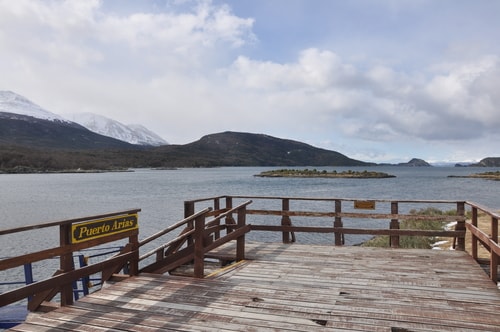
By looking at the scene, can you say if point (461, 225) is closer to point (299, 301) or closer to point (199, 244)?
point (299, 301)

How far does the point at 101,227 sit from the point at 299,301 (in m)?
3.50

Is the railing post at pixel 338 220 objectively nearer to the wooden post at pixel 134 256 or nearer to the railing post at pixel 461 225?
the railing post at pixel 461 225

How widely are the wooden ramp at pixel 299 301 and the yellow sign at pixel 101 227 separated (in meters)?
0.92

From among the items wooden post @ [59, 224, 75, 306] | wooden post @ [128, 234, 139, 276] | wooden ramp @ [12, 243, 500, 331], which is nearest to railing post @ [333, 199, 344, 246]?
wooden ramp @ [12, 243, 500, 331]

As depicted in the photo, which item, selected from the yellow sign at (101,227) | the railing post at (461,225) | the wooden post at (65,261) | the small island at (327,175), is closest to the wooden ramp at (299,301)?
the wooden post at (65,261)

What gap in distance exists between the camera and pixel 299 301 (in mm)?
6047

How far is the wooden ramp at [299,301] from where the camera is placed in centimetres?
511

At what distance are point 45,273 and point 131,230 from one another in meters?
11.6

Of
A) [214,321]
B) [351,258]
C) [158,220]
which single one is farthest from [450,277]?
[158,220]

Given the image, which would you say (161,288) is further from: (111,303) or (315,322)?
(315,322)

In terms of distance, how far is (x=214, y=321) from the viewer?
5.21 m

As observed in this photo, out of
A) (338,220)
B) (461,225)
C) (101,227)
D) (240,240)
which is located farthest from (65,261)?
(461,225)

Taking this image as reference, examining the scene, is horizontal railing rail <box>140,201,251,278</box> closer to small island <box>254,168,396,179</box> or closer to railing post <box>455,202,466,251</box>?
railing post <box>455,202,466,251</box>

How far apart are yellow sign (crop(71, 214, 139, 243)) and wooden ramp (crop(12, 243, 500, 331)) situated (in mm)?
924
